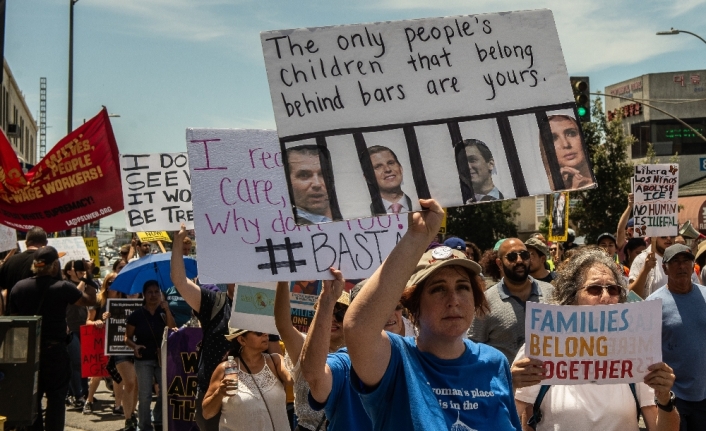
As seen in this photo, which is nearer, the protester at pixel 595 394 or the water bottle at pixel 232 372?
the protester at pixel 595 394

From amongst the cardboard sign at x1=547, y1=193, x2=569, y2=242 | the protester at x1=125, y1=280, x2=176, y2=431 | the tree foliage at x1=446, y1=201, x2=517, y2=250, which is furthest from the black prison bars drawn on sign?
the tree foliage at x1=446, y1=201, x2=517, y2=250

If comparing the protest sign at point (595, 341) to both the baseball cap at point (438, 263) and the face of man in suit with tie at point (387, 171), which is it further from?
the face of man in suit with tie at point (387, 171)

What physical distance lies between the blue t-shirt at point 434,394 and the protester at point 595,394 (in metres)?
0.66

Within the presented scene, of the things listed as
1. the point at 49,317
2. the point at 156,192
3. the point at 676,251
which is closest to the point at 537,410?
the point at 676,251

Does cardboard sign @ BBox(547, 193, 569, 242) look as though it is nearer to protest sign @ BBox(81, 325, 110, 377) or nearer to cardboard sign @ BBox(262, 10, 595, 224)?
protest sign @ BBox(81, 325, 110, 377)

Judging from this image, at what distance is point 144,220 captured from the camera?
694cm

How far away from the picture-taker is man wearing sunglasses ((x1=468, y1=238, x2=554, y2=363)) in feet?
20.7

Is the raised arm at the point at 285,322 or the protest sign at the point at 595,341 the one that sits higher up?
the raised arm at the point at 285,322

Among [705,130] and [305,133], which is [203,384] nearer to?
[305,133]

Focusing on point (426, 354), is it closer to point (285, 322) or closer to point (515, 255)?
point (285, 322)

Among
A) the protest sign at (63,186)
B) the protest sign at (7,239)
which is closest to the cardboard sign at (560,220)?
the protest sign at (63,186)

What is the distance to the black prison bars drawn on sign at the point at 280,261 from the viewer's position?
4098mm

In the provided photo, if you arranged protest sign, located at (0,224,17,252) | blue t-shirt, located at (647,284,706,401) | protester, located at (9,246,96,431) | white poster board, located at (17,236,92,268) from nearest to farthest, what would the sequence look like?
1. blue t-shirt, located at (647,284,706,401)
2. protester, located at (9,246,96,431)
3. protest sign, located at (0,224,17,252)
4. white poster board, located at (17,236,92,268)

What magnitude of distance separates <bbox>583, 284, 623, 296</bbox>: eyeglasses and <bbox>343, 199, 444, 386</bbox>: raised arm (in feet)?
4.58
